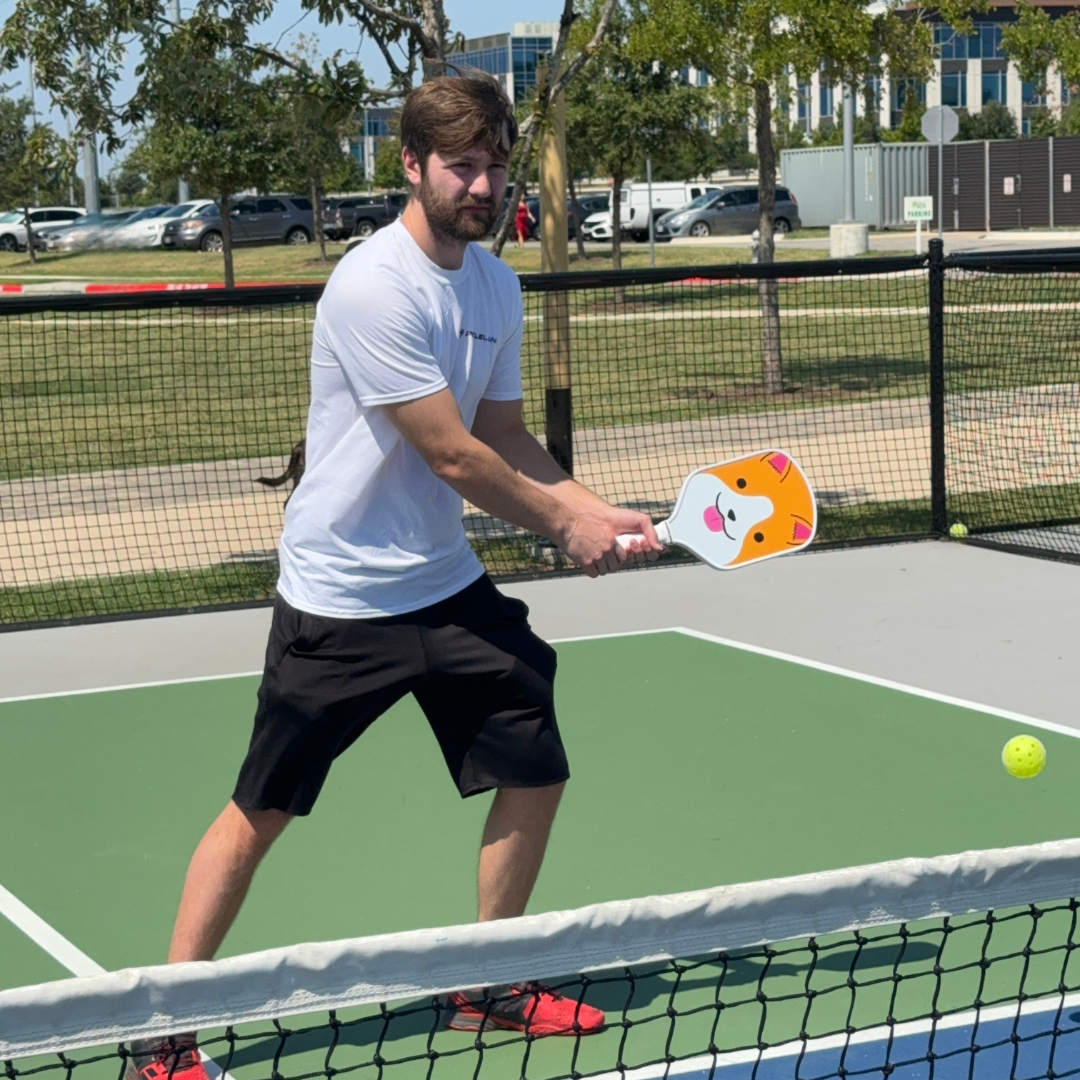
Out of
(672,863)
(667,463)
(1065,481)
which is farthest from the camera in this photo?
(667,463)

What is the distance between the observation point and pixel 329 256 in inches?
1656

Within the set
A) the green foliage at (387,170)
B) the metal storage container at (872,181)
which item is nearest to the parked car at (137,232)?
the green foliage at (387,170)

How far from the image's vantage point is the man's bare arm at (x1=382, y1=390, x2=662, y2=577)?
3.65m

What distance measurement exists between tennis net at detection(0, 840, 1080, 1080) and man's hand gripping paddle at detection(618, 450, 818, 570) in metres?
1.01

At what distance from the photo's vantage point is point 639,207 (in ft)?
158

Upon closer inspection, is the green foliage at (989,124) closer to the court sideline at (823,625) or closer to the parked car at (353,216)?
the parked car at (353,216)

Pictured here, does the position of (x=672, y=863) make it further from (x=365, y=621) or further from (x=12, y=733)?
(x=12, y=733)

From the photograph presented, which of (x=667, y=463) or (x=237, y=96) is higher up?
(x=237, y=96)

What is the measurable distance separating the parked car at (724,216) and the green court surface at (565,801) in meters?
38.8

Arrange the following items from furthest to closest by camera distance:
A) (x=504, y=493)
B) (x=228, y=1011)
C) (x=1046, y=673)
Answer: (x=1046, y=673)
(x=504, y=493)
(x=228, y=1011)

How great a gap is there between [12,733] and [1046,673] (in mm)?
4021

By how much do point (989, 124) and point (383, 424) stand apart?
80.3m

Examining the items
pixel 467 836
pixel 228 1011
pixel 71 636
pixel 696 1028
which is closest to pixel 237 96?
pixel 71 636

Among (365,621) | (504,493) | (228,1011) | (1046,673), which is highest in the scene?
(504,493)
